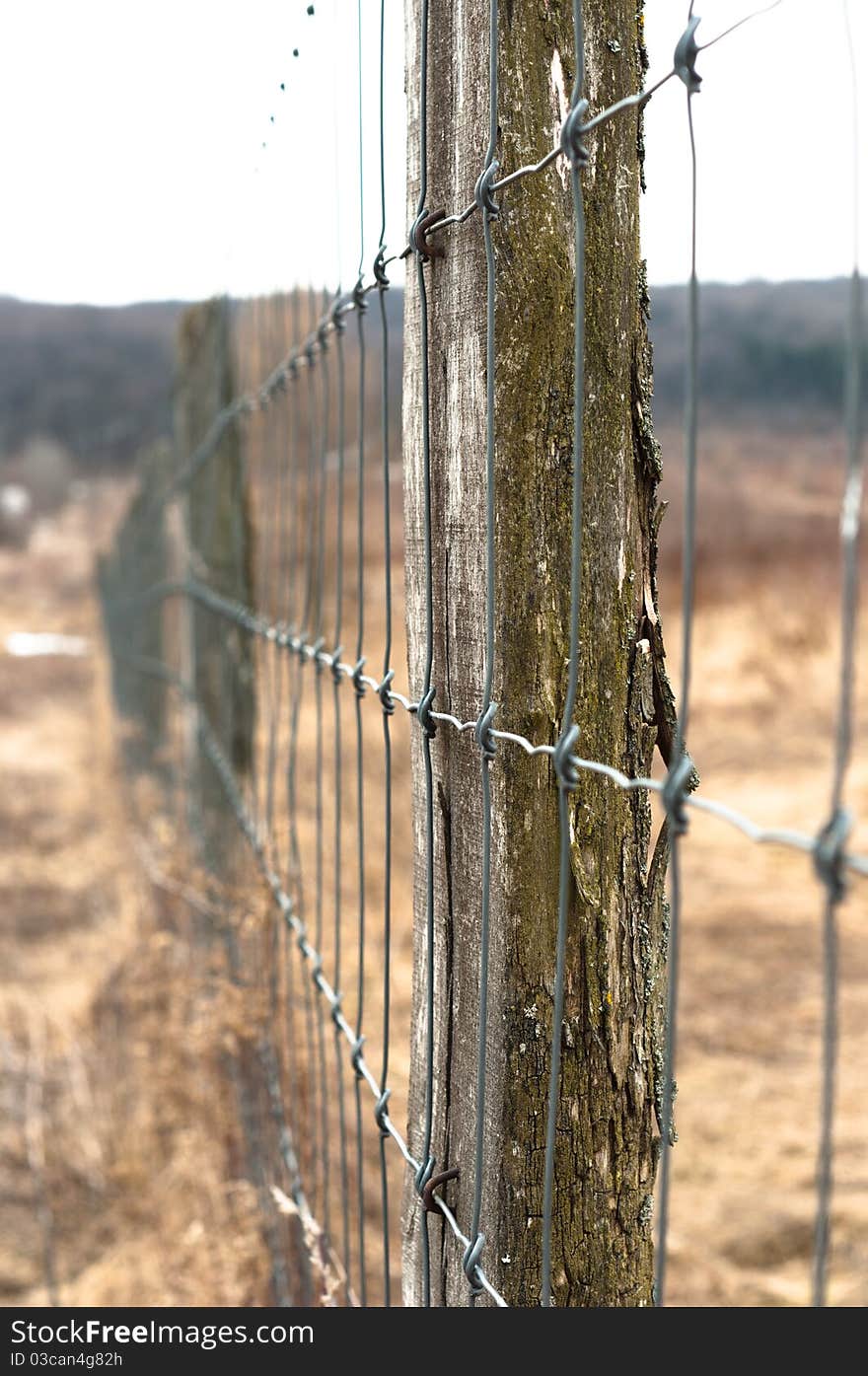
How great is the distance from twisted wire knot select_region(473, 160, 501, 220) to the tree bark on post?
0.02 metres

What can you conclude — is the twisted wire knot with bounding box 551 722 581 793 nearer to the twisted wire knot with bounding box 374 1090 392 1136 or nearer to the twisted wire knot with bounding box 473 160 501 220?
the twisted wire knot with bounding box 473 160 501 220

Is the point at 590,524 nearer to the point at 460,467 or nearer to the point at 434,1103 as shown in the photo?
the point at 460,467

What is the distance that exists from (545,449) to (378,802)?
6915mm

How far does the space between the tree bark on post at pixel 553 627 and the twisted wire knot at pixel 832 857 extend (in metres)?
0.42

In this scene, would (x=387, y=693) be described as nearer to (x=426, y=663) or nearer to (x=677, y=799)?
(x=426, y=663)

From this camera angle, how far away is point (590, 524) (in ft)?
3.17

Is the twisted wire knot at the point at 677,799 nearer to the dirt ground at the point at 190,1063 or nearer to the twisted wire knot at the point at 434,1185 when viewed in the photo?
the twisted wire knot at the point at 434,1185

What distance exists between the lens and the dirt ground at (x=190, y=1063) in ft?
10.5

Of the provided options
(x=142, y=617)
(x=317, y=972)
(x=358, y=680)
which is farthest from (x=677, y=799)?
(x=142, y=617)

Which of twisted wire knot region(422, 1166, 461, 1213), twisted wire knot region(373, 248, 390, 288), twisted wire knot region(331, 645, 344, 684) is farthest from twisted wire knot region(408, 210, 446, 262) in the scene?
twisted wire knot region(422, 1166, 461, 1213)

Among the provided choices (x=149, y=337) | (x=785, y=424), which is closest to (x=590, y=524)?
(x=785, y=424)

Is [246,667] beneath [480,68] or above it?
beneath

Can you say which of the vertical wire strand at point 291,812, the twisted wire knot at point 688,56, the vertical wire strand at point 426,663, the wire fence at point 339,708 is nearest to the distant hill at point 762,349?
the wire fence at point 339,708

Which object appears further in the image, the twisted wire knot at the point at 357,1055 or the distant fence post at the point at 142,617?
the distant fence post at the point at 142,617
